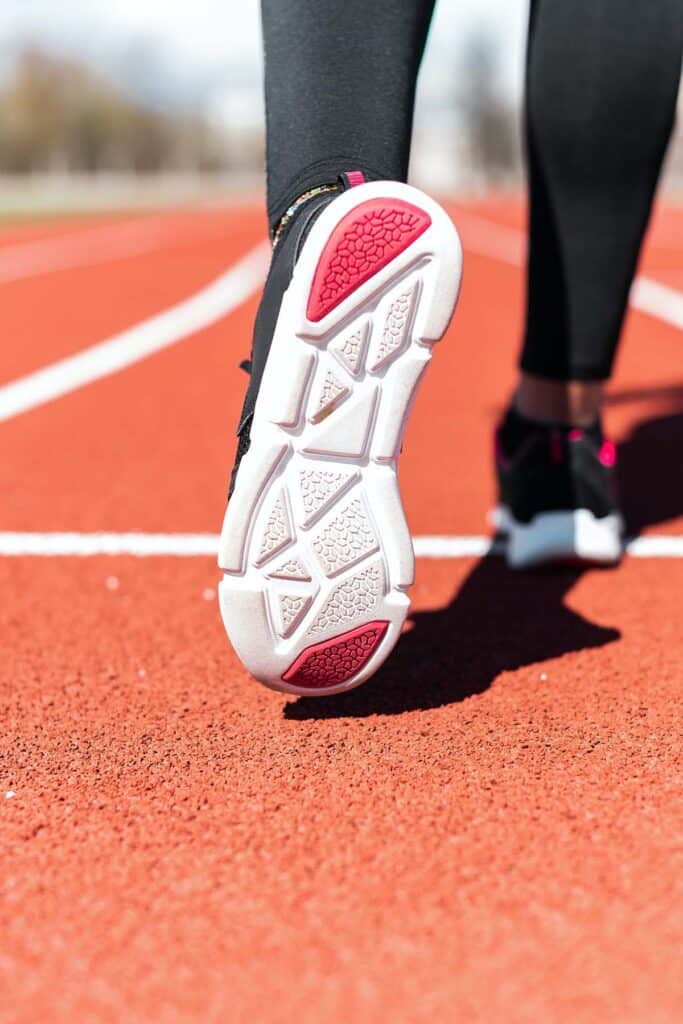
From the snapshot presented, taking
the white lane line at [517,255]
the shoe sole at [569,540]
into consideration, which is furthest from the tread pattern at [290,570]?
the white lane line at [517,255]

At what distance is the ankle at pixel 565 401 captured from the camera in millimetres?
1880

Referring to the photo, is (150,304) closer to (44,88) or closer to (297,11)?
(297,11)

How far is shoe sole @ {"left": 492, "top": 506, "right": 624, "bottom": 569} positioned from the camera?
187 centimetres

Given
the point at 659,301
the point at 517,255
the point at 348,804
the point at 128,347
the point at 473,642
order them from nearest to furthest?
1. the point at 348,804
2. the point at 473,642
3. the point at 128,347
4. the point at 659,301
5. the point at 517,255

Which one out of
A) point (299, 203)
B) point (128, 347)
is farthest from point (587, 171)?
point (128, 347)

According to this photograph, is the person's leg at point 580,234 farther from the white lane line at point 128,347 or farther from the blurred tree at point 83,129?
the blurred tree at point 83,129

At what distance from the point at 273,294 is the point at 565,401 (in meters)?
0.79

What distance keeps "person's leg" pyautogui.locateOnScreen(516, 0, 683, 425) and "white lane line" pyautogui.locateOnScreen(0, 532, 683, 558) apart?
0.28 meters

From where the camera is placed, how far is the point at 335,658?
128 cm

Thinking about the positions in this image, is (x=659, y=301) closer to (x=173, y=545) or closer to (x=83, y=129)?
(x=173, y=545)

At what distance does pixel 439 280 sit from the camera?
1216 mm

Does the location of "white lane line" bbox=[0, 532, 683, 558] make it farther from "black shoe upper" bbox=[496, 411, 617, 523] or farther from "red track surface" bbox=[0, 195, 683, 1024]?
"black shoe upper" bbox=[496, 411, 617, 523]

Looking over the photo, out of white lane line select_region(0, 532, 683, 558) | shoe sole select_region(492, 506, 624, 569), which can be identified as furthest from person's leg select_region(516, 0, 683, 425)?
white lane line select_region(0, 532, 683, 558)

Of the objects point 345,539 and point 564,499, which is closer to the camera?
point 345,539
